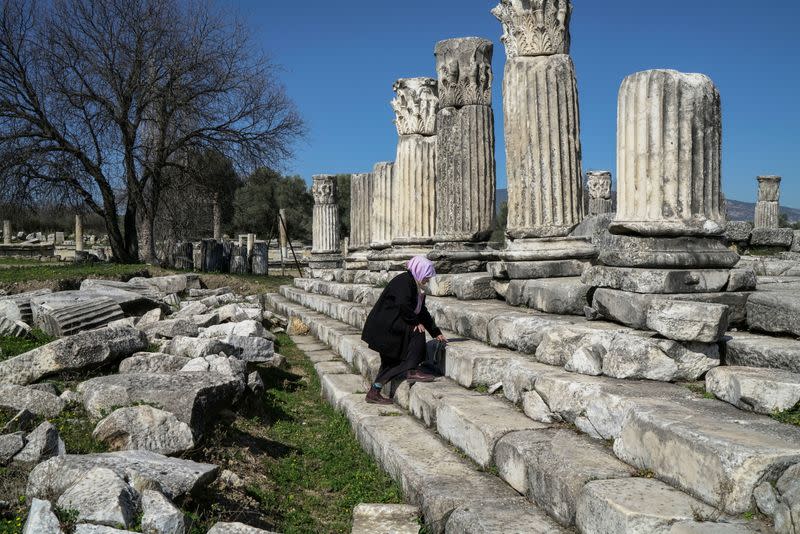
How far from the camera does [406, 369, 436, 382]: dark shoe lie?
5.81m

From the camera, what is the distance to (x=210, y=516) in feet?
12.6

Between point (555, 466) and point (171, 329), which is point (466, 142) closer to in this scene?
point (171, 329)

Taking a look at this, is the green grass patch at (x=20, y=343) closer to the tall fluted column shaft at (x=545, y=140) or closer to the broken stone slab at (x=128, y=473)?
the broken stone slab at (x=128, y=473)

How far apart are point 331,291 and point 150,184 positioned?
44.3 ft

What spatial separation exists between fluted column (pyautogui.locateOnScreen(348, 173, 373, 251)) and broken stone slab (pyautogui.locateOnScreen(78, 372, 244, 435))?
1134cm

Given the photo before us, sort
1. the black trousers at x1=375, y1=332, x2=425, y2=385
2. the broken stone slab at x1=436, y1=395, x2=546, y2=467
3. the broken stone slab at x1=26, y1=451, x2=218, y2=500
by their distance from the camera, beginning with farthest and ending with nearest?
the black trousers at x1=375, y1=332, x2=425, y2=385 → the broken stone slab at x1=436, y1=395, x2=546, y2=467 → the broken stone slab at x1=26, y1=451, x2=218, y2=500

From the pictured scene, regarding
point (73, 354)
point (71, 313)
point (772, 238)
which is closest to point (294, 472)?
point (73, 354)

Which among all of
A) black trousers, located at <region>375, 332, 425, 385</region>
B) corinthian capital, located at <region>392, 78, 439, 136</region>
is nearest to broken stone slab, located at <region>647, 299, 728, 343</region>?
black trousers, located at <region>375, 332, 425, 385</region>

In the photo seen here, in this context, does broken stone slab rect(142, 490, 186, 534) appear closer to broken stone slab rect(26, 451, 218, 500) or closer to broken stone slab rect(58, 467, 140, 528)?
broken stone slab rect(58, 467, 140, 528)

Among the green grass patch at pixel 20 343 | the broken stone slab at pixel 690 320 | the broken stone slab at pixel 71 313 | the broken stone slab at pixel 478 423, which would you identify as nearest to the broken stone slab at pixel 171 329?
the broken stone slab at pixel 71 313

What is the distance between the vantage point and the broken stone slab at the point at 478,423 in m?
4.11

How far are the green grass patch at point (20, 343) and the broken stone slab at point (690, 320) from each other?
20.5 ft

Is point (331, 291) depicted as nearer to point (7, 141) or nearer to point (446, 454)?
point (446, 454)

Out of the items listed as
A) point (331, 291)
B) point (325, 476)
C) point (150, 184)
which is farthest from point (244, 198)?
point (325, 476)
